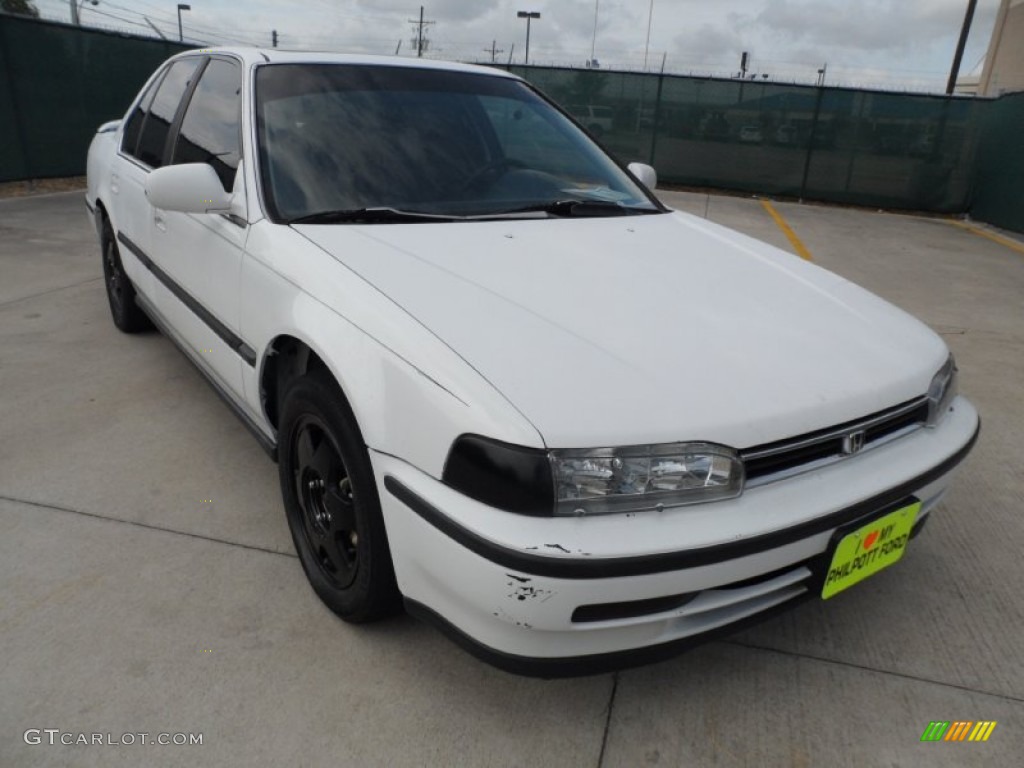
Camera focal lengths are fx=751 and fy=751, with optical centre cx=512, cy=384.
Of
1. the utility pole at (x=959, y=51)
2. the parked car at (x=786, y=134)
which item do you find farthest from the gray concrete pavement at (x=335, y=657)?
the utility pole at (x=959, y=51)

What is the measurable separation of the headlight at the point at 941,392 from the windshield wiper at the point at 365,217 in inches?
60.4

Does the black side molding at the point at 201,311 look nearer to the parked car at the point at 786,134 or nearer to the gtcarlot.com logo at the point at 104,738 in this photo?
the gtcarlot.com logo at the point at 104,738

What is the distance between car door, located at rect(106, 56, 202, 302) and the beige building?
33287 mm

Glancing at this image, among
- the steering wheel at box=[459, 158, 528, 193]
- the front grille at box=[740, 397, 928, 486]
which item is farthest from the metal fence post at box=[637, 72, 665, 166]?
the front grille at box=[740, 397, 928, 486]

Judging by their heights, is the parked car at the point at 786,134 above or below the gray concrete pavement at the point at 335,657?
above

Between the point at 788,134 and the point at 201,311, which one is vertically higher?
the point at 788,134

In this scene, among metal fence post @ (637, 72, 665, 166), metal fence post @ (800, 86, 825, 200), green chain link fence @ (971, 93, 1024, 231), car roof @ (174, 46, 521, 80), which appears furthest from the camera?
metal fence post @ (637, 72, 665, 166)

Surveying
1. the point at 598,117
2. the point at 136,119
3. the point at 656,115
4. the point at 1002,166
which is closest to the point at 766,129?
the point at 656,115

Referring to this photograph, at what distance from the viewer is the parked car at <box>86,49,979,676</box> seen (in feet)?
5.08

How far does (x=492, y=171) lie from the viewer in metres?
2.81

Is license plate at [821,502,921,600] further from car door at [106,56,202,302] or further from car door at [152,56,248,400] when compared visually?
car door at [106,56,202,302]

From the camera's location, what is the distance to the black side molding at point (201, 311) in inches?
96.8

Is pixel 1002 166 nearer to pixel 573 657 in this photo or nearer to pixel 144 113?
pixel 144 113

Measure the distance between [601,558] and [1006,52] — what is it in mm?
37433
